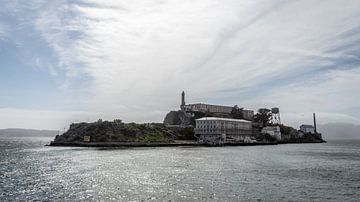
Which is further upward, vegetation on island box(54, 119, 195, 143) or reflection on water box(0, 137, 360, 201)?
vegetation on island box(54, 119, 195, 143)

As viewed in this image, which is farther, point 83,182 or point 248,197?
point 83,182

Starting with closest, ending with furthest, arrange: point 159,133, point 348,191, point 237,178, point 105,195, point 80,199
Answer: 1. point 80,199
2. point 105,195
3. point 348,191
4. point 237,178
5. point 159,133

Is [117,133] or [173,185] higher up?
[117,133]

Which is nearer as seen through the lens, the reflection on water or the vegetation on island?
the reflection on water

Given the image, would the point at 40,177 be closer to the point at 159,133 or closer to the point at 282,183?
the point at 282,183

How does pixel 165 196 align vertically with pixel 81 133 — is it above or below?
below

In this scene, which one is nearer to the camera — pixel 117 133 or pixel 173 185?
pixel 173 185

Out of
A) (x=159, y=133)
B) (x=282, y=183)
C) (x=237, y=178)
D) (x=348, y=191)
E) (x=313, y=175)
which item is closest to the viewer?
(x=348, y=191)

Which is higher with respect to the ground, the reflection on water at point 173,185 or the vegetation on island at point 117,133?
the vegetation on island at point 117,133

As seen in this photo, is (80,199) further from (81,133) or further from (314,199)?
(81,133)

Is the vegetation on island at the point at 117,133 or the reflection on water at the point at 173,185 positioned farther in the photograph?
the vegetation on island at the point at 117,133

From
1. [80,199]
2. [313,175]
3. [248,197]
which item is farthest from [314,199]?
[80,199]

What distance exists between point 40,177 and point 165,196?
25465mm

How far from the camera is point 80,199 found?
3625cm
